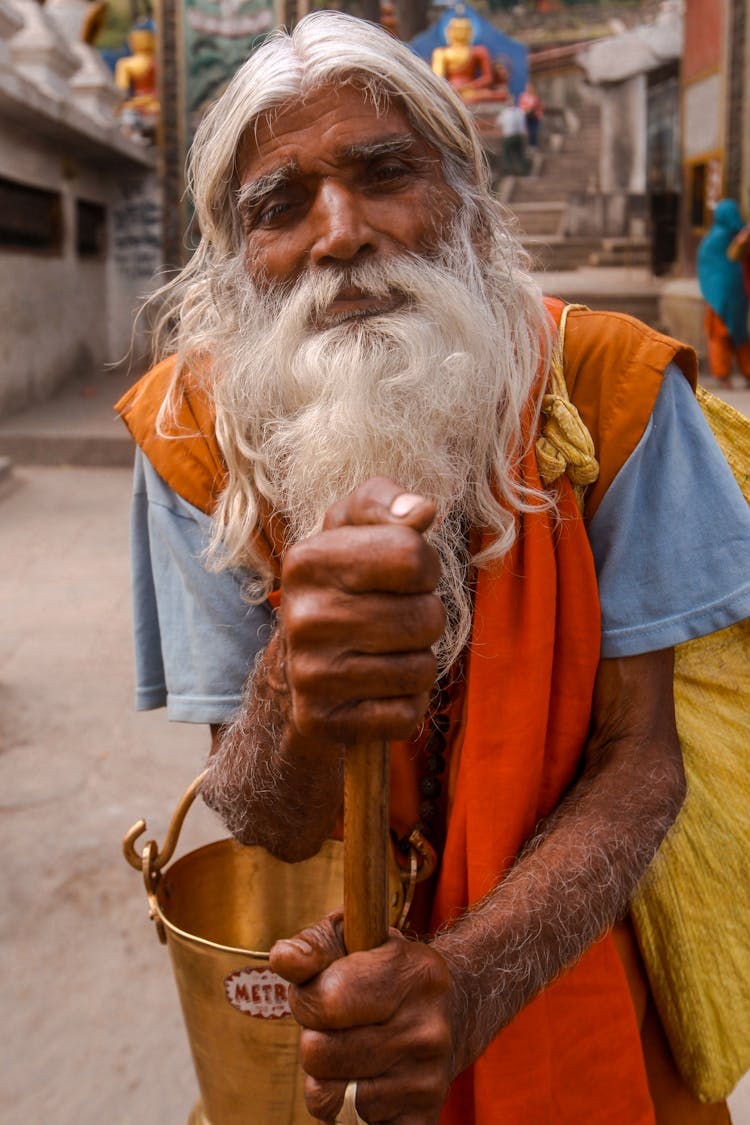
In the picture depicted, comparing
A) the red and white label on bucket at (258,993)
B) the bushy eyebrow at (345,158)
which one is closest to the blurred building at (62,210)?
the bushy eyebrow at (345,158)

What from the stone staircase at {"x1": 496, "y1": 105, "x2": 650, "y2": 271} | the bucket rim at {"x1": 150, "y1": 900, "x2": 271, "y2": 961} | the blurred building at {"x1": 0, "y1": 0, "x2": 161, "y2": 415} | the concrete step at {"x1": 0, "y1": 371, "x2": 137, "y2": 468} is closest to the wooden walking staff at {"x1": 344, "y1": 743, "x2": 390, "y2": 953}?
the bucket rim at {"x1": 150, "y1": 900, "x2": 271, "y2": 961}

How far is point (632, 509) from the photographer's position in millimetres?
1411

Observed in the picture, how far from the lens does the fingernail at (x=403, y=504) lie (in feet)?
2.68

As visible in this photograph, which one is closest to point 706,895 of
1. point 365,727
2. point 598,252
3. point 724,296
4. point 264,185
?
point 365,727

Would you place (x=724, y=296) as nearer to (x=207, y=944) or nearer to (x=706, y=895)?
(x=706, y=895)

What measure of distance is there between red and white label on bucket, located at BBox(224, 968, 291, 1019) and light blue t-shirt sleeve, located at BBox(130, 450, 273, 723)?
0.36m

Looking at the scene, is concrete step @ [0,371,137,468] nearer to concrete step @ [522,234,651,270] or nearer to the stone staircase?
the stone staircase

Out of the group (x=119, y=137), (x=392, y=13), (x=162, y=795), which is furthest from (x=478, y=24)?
(x=162, y=795)

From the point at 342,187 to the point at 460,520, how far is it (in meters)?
0.44

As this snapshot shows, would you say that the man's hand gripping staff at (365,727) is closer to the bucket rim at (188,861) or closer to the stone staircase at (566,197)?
the bucket rim at (188,861)

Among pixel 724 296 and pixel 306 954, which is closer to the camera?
pixel 306 954

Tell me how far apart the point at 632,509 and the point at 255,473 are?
0.49 meters

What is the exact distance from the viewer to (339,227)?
143cm

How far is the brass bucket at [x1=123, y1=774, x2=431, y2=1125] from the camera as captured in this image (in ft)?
4.47
